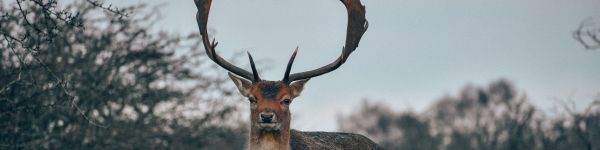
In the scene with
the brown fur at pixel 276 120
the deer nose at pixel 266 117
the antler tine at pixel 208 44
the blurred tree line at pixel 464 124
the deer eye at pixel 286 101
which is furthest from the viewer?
the blurred tree line at pixel 464 124

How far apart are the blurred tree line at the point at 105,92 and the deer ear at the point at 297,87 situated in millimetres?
4784

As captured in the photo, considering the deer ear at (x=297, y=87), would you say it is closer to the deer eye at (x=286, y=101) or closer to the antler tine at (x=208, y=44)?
the deer eye at (x=286, y=101)

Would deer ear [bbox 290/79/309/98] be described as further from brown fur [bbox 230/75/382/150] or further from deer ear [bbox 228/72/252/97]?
deer ear [bbox 228/72/252/97]

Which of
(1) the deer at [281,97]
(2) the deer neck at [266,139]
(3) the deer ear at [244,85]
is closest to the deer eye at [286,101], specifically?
(1) the deer at [281,97]

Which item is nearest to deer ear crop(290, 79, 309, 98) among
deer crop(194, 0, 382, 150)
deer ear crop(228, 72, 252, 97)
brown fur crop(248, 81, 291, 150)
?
deer crop(194, 0, 382, 150)

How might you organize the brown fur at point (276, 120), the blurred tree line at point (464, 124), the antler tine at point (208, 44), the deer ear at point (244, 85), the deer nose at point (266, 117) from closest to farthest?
the deer nose at point (266, 117)
the brown fur at point (276, 120)
the deer ear at point (244, 85)
the antler tine at point (208, 44)
the blurred tree line at point (464, 124)

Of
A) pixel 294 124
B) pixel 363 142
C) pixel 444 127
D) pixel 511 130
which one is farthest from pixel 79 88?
pixel 444 127

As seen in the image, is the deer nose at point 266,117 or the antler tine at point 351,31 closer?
the deer nose at point 266,117

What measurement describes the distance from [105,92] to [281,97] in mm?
8406

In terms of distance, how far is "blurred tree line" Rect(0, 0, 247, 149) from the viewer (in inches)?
686

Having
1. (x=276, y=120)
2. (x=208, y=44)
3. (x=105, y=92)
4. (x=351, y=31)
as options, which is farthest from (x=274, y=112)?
(x=105, y=92)

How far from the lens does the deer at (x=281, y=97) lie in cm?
1273

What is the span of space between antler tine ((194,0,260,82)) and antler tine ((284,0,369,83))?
2.76 feet

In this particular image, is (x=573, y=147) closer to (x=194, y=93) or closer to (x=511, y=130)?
(x=511, y=130)
